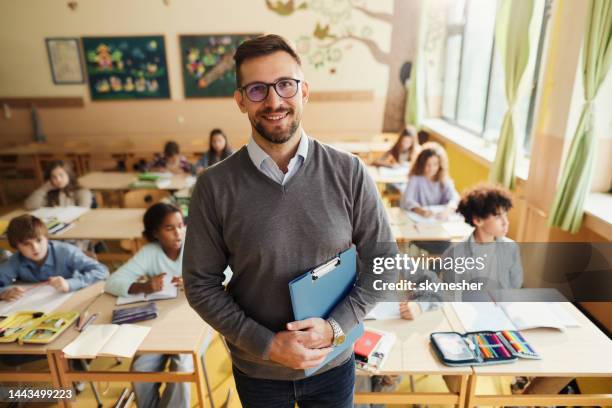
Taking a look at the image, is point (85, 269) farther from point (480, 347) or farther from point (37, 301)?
point (480, 347)

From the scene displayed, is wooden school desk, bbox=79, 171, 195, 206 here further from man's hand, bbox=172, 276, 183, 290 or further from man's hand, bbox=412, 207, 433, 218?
man's hand, bbox=412, 207, 433, 218

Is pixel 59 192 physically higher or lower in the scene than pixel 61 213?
higher

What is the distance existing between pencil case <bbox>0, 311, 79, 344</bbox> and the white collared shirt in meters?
1.46

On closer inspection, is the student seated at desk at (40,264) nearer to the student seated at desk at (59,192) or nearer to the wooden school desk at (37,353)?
the wooden school desk at (37,353)

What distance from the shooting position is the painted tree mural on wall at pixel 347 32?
6469mm

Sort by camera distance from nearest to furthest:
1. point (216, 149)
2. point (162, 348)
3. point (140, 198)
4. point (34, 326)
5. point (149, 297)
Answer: point (162, 348) → point (34, 326) → point (149, 297) → point (140, 198) → point (216, 149)

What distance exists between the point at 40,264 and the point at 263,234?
2.02 m

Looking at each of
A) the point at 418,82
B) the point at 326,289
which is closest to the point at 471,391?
the point at 326,289

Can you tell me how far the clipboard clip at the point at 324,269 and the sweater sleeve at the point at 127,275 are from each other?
4.90 feet

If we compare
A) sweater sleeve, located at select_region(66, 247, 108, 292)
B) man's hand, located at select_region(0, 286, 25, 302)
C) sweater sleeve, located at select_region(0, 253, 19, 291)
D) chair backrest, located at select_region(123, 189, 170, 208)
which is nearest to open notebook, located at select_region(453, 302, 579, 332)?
sweater sleeve, located at select_region(66, 247, 108, 292)

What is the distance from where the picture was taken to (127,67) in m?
6.61

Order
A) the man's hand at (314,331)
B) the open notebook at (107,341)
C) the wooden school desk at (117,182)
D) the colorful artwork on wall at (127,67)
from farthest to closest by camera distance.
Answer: the colorful artwork on wall at (127,67), the wooden school desk at (117,182), the open notebook at (107,341), the man's hand at (314,331)

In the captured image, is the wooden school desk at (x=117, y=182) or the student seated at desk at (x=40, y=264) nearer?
the student seated at desk at (x=40, y=264)

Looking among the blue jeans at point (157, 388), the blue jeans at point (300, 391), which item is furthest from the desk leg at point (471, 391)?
A: the blue jeans at point (157, 388)
